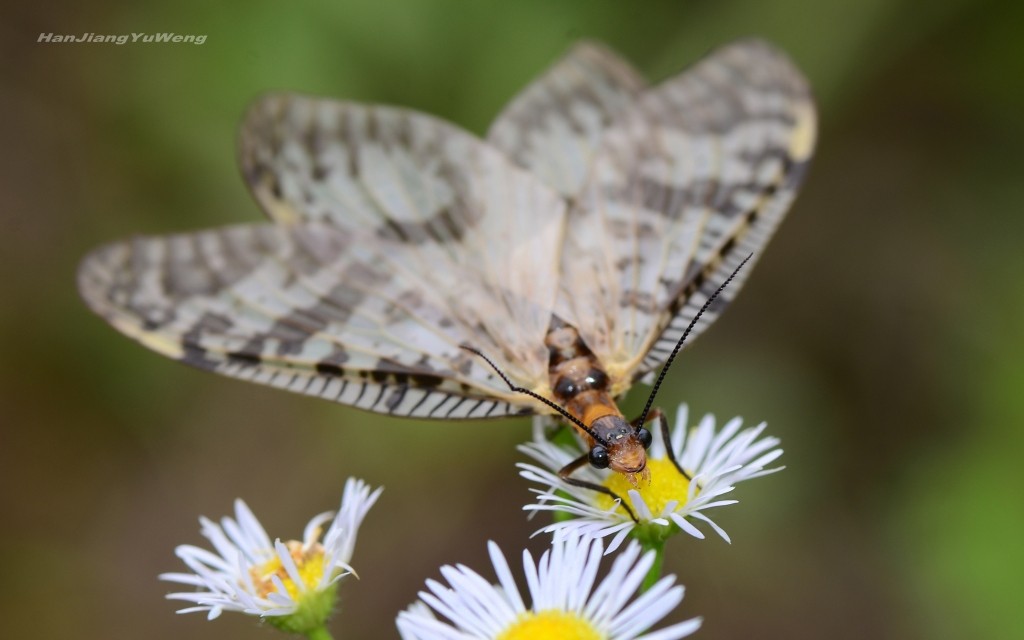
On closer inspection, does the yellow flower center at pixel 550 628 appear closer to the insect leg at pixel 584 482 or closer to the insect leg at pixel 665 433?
the insect leg at pixel 584 482

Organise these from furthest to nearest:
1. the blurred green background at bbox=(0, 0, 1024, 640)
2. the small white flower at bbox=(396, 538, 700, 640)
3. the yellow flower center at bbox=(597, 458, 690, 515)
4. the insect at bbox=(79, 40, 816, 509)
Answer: the blurred green background at bbox=(0, 0, 1024, 640) → the insect at bbox=(79, 40, 816, 509) → the yellow flower center at bbox=(597, 458, 690, 515) → the small white flower at bbox=(396, 538, 700, 640)

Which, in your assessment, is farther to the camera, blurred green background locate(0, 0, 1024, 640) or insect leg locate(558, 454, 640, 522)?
blurred green background locate(0, 0, 1024, 640)

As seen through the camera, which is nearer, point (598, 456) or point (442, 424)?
point (598, 456)

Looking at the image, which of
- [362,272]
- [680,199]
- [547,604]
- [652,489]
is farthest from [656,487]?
[362,272]

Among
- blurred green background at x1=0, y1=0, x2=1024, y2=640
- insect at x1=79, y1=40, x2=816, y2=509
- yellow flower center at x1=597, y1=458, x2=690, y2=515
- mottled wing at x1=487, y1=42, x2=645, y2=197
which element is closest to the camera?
yellow flower center at x1=597, y1=458, x2=690, y2=515

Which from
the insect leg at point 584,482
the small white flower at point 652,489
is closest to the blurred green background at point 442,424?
the small white flower at point 652,489

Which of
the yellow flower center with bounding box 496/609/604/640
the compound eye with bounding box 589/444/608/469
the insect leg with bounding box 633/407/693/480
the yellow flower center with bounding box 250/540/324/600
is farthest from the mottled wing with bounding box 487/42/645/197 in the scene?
the yellow flower center with bounding box 496/609/604/640

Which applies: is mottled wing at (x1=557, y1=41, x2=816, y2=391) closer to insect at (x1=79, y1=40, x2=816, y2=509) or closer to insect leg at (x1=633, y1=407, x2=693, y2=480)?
insect at (x1=79, y1=40, x2=816, y2=509)

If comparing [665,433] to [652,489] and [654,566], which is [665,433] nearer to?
[652,489]
